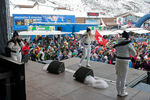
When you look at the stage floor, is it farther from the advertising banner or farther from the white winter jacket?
the advertising banner

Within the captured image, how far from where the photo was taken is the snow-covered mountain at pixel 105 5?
103 m

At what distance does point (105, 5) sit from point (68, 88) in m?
118

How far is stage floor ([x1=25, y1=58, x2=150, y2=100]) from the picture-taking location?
15.1 ft

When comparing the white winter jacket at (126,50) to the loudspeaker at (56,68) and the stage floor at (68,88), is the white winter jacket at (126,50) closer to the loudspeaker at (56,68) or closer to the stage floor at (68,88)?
the stage floor at (68,88)

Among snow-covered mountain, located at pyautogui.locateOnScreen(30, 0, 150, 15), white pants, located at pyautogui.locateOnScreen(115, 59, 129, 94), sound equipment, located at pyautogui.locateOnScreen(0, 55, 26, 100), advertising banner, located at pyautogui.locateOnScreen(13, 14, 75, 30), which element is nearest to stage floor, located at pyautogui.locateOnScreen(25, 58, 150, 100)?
white pants, located at pyautogui.locateOnScreen(115, 59, 129, 94)

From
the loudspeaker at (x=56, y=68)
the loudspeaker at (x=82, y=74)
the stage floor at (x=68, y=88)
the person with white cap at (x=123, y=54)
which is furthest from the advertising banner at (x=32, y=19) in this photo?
the person with white cap at (x=123, y=54)

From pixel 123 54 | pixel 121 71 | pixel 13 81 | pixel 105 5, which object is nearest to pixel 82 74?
pixel 121 71

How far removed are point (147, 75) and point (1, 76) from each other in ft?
23.1

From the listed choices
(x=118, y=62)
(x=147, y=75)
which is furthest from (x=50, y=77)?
(x=147, y=75)

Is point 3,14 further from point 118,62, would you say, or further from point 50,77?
point 50,77

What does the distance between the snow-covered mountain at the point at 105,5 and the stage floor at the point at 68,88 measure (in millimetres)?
94602

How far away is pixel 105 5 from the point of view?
381 feet

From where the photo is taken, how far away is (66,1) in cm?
10900

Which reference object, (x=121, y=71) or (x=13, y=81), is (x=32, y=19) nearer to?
(x=121, y=71)
